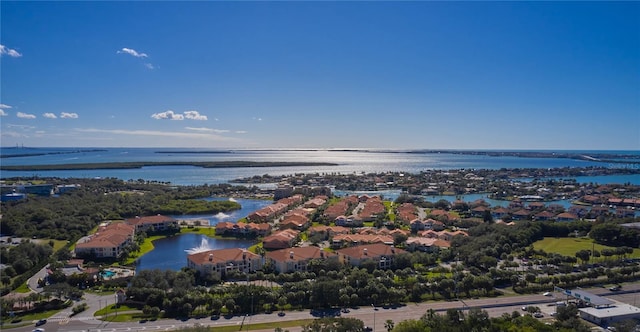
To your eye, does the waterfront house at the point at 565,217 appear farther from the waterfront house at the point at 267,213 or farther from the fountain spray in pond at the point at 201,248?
the fountain spray in pond at the point at 201,248

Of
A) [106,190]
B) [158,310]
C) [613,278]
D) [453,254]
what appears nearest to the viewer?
[158,310]

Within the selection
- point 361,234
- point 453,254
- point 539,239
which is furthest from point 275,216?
point 539,239

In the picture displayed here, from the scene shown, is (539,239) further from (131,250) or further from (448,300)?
(131,250)

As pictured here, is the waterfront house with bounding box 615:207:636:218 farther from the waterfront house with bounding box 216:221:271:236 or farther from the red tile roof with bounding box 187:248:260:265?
the red tile roof with bounding box 187:248:260:265

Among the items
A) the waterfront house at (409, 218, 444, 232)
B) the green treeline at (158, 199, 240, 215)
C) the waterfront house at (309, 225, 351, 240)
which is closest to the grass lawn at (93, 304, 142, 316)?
the waterfront house at (309, 225, 351, 240)

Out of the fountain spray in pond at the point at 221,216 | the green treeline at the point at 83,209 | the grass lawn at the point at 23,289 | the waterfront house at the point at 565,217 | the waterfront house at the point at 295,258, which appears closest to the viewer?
the grass lawn at the point at 23,289

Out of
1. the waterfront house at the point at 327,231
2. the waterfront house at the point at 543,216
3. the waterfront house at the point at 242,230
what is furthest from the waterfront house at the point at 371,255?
the waterfront house at the point at 543,216
